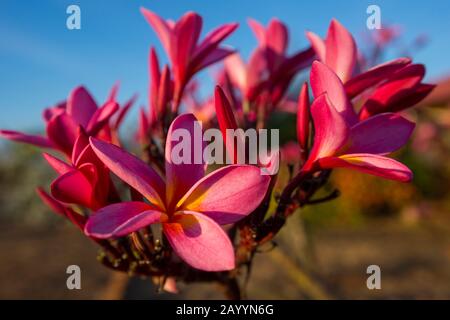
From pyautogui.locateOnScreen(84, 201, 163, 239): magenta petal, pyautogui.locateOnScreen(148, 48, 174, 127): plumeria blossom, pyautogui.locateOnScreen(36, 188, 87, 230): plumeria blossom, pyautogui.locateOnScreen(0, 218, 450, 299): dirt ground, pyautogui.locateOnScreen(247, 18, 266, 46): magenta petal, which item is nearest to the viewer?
pyautogui.locateOnScreen(84, 201, 163, 239): magenta petal

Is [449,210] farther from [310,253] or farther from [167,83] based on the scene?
[167,83]

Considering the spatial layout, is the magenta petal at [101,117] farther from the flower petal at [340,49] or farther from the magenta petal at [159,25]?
the flower petal at [340,49]

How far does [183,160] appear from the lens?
46cm

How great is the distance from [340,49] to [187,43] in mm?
211

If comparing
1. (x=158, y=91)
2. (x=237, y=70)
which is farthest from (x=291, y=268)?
(x=158, y=91)

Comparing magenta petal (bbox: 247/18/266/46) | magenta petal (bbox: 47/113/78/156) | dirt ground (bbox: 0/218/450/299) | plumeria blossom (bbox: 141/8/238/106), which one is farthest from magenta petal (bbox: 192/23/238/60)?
dirt ground (bbox: 0/218/450/299)

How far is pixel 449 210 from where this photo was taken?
12.7 feet

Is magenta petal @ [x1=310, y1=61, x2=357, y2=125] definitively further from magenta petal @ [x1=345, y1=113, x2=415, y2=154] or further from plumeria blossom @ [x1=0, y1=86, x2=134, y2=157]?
plumeria blossom @ [x1=0, y1=86, x2=134, y2=157]

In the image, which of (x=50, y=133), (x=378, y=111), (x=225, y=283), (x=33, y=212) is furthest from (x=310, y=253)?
(x=33, y=212)

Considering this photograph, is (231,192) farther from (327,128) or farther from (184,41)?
(184,41)

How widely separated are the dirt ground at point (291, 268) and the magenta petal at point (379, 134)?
0.68m

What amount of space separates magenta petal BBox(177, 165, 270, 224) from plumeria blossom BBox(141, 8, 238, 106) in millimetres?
270

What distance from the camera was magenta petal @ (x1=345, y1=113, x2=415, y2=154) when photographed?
0.48 metres
